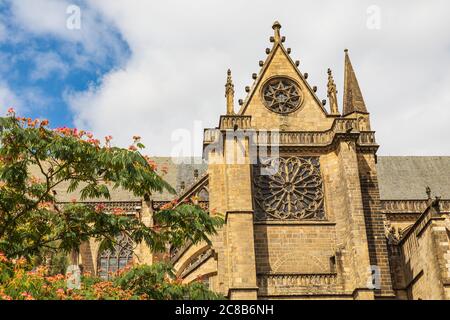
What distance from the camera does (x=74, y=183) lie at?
11.9 meters

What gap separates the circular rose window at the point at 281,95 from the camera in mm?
25672

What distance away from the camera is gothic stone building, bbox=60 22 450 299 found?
21.4m

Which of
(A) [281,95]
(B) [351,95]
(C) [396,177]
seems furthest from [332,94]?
(C) [396,177]

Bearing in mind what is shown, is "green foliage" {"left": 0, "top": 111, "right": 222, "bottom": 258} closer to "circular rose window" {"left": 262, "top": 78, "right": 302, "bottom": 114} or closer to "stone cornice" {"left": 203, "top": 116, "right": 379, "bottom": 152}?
"stone cornice" {"left": 203, "top": 116, "right": 379, "bottom": 152}

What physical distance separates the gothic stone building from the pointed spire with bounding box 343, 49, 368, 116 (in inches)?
60.4

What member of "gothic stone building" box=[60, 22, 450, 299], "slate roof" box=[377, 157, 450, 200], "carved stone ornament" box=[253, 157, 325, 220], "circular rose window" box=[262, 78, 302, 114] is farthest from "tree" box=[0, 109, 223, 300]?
"slate roof" box=[377, 157, 450, 200]

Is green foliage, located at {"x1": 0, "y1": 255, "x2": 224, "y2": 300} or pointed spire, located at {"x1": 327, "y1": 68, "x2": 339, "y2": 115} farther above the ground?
pointed spire, located at {"x1": 327, "y1": 68, "x2": 339, "y2": 115}

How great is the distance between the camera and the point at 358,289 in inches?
822

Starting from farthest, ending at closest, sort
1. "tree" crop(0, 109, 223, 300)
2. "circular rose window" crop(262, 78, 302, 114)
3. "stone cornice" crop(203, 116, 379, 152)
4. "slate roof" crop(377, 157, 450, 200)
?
"slate roof" crop(377, 157, 450, 200) < "circular rose window" crop(262, 78, 302, 114) < "stone cornice" crop(203, 116, 379, 152) < "tree" crop(0, 109, 223, 300)

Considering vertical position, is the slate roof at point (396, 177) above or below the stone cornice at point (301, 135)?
above

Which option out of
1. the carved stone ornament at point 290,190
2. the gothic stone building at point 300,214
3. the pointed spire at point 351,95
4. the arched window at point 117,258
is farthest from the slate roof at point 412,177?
the arched window at point 117,258

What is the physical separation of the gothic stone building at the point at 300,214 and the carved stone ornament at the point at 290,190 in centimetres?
4

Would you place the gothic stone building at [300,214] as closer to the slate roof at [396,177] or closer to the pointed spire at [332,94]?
the pointed spire at [332,94]
